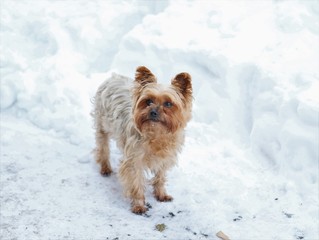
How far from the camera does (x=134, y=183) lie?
618 centimetres

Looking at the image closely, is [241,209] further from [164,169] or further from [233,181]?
[164,169]

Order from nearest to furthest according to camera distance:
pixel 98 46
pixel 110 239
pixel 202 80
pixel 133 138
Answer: pixel 110 239 → pixel 133 138 → pixel 202 80 → pixel 98 46

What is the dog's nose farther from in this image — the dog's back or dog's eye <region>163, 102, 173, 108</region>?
the dog's back

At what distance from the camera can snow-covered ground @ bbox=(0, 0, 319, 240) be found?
19.5 ft

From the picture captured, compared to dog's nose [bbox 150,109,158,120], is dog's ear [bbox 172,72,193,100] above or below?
above

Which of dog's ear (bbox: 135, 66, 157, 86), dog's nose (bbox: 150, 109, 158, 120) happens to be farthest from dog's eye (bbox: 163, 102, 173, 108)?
dog's ear (bbox: 135, 66, 157, 86)

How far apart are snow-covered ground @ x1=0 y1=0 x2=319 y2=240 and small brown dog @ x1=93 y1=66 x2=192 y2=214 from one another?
35 cm

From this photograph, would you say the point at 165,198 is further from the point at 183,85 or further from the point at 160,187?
the point at 183,85

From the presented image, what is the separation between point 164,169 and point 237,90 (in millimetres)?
2317

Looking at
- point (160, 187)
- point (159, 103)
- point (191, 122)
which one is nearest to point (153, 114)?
point (159, 103)

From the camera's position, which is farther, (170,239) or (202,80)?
(202,80)

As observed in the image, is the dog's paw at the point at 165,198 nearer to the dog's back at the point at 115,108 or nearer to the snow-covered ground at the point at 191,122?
the snow-covered ground at the point at 191,122

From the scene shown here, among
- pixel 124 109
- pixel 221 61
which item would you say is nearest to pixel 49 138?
pixel 124 109

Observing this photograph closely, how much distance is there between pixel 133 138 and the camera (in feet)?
19.6
